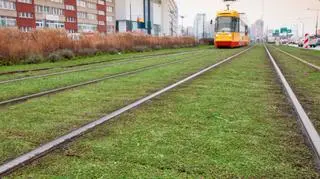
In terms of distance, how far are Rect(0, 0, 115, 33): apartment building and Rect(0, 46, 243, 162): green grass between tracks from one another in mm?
43089

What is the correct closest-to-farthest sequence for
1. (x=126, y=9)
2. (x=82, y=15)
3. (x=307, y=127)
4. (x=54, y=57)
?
(x=307, y=127), (x=54, y=57), (x=82, y=15), (x=126, y=9)

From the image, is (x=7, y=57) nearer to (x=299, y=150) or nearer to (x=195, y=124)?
(x=195, y=124)

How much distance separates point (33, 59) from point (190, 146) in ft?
55.1

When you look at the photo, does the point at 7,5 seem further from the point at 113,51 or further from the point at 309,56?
the point at 309,56

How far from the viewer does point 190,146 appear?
435cm

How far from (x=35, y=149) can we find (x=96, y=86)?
218 inches

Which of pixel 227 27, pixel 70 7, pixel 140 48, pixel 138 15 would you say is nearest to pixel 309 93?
pixel 140 48

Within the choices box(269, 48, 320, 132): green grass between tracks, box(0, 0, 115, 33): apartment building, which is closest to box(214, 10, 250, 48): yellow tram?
box(0, 0, 115, 33): apartment building

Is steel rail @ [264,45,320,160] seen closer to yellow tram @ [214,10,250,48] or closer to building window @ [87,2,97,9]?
yellow tram @ [214,10,250,48]

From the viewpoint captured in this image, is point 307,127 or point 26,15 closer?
point 307,127

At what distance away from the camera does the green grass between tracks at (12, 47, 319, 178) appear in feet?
11.7

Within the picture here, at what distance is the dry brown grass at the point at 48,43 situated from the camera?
61.1 ft

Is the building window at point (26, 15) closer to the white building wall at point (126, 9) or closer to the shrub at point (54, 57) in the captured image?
the white building wall at point (126, 9)

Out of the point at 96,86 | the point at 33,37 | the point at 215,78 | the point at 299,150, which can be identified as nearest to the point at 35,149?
the point at 299,150
